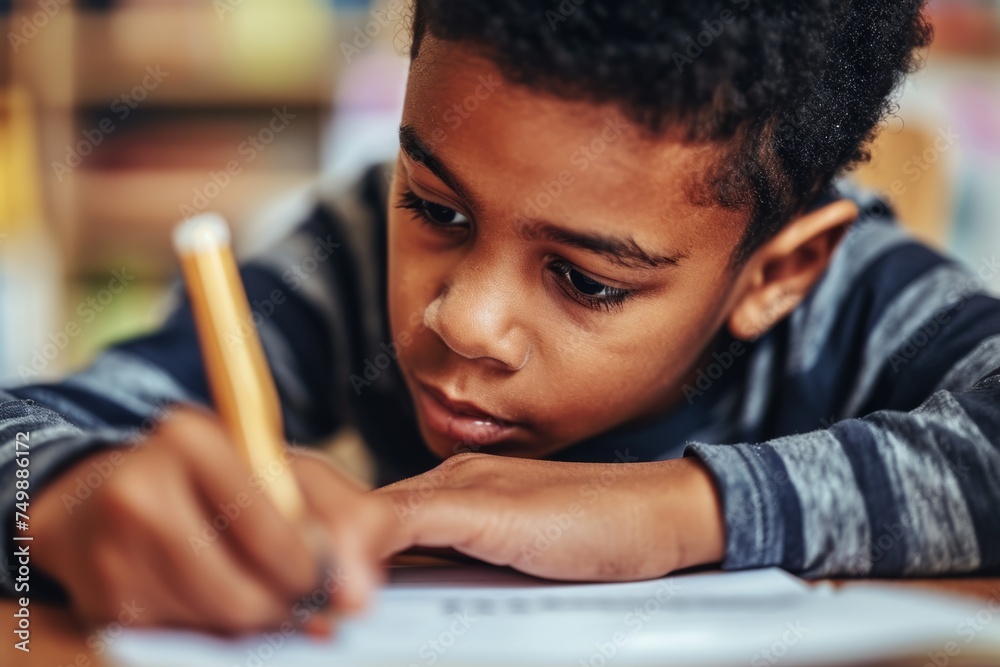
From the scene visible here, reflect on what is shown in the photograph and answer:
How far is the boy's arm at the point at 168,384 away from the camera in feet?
1.44

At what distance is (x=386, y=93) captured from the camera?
78.8 inches

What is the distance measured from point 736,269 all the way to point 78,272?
186 centimetres

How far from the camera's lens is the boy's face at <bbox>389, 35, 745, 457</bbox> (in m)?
0.51

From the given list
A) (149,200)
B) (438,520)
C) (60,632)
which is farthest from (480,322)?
(149,200)

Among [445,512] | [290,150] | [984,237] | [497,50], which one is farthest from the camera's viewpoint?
[290,150]

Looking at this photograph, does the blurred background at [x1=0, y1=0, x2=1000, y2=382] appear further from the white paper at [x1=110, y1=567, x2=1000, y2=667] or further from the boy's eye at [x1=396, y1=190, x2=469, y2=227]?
the white paper at [x1=110, y1=567, x2=1000, y2=667]

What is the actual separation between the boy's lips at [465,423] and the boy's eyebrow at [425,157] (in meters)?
0.14

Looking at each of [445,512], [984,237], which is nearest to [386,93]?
[984,237]

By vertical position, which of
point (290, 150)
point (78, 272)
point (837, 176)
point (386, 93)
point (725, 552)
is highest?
point (837, 176)

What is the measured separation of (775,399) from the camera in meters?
0.78

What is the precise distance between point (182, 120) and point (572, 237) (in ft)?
5.84

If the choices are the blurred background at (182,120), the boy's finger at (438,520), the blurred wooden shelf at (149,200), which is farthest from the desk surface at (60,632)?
the blurred wooden shelf at (149,200)

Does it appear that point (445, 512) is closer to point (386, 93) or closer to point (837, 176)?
point (837, 176)

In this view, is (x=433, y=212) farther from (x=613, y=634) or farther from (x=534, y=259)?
(x=613, y=634)
